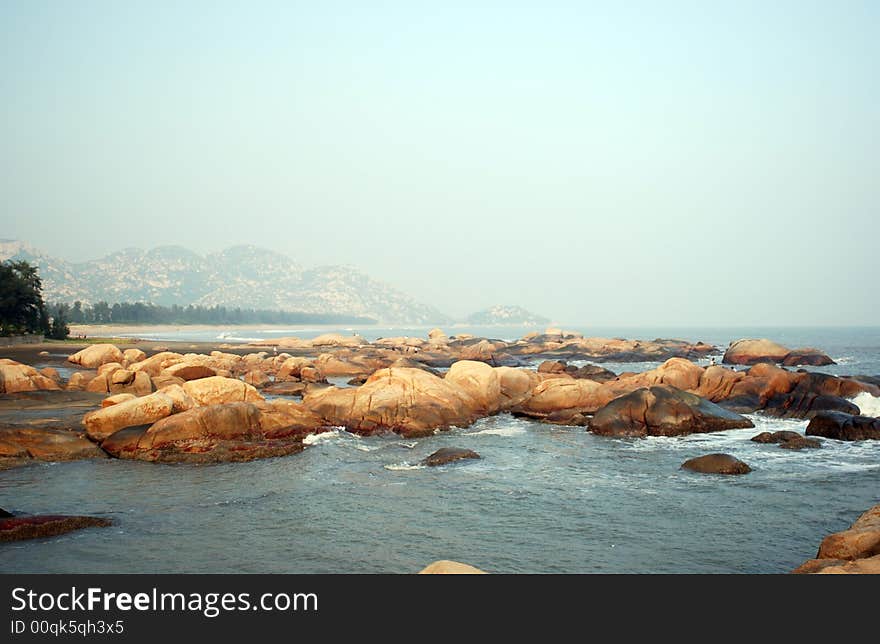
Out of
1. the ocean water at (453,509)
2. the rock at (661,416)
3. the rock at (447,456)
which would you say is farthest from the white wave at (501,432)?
the rock at (447,456)

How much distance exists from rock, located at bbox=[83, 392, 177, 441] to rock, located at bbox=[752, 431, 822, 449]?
80.6ft

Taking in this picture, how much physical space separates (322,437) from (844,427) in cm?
2233

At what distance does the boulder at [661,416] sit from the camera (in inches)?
1185

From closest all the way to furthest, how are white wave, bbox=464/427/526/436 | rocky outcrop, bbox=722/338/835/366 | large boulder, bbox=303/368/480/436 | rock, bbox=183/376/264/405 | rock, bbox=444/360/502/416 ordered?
rock, bbox=183/376/264/405, large boulder, bbox=303/368/480/436, white wave, bbox=464/427/526/436, rock, bbox=444/360/502/416, rocky outcrop, bbox=722/338/835/366

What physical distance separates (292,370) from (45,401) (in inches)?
828

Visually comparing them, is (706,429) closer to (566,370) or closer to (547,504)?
(547,504)

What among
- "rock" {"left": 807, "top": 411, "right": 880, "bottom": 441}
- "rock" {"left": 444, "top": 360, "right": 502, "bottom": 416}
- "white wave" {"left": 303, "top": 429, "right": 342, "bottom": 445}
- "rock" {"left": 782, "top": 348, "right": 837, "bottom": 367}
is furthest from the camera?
"rock" {"left": 782, "top": 348, "right": 837, "bottom": 367}

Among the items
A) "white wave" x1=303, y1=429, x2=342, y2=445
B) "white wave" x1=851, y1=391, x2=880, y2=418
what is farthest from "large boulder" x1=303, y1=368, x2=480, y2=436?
"white wave" x1=851, y1=391, x2=880, y2=418

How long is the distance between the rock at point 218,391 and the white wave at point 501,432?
10257 mm

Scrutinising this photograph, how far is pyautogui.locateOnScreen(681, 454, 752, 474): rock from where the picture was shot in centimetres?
2233

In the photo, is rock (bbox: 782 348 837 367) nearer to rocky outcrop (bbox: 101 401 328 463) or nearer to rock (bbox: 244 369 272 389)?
rock (bbox: 244 369 272 389)

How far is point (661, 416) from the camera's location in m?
30.2

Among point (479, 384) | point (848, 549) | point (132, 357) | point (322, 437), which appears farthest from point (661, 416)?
point (132, 357)

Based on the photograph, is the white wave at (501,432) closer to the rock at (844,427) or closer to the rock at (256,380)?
the rock at (844,427)
